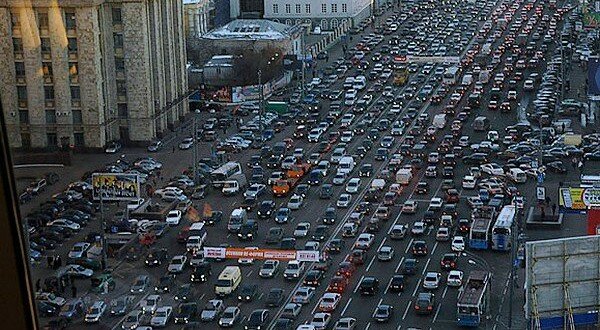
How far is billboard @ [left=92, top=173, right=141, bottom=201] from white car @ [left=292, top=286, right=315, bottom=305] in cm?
208

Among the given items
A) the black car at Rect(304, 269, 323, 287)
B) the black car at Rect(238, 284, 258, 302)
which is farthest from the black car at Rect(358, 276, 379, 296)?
the black car at Rect(238, 284, 258, 302)

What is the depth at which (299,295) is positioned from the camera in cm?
624

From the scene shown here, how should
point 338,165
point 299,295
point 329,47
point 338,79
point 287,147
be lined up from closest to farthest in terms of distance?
point 299,295, point 338,165, point 287,147, point 338,79, point 329,47

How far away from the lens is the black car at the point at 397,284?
6.29m

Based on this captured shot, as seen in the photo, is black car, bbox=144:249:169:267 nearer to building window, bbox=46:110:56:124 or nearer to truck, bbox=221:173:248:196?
truck, bbox=221:173:248:196

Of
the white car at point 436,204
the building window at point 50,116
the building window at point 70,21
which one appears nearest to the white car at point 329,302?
the white car at point 436,204

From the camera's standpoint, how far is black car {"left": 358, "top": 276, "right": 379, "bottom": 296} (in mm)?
6258

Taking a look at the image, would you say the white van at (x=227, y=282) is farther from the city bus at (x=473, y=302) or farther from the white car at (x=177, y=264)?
the city bus at (x=473, y=302)

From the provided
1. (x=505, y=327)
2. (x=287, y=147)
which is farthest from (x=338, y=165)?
(x=505, y=327)

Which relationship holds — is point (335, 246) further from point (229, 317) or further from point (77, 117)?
point (77, 117)

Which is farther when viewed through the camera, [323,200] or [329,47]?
[329,47]

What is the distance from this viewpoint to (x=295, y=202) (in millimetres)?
8234

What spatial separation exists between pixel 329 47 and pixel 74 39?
6351 mm

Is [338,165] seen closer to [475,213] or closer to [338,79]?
[475,213]
